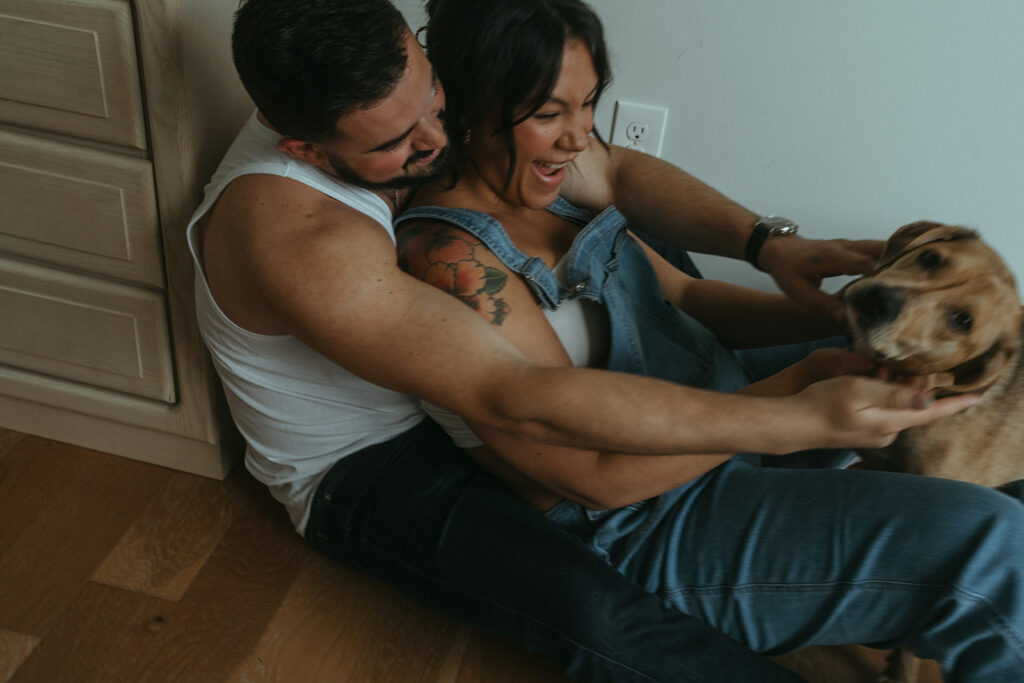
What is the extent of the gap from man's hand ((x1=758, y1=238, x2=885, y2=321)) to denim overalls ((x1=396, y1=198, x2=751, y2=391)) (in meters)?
0.17

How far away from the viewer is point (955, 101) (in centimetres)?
176

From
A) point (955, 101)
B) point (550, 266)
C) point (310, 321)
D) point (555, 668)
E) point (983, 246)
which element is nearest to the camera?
point (310, 321)

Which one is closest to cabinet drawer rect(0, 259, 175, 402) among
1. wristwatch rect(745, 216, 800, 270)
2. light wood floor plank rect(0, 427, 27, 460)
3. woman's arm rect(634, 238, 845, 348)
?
light wood floor plank rect(0, 427, 27, 460)

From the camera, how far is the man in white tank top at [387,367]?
103cm

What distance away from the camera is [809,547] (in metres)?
1.19

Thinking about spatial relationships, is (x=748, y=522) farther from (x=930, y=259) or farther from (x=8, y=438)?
(x=8, y=438)

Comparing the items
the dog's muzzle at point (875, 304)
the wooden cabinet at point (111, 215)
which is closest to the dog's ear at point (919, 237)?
the dog's muzzle at point (875, 304)

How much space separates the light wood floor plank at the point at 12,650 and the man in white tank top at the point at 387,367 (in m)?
0.44

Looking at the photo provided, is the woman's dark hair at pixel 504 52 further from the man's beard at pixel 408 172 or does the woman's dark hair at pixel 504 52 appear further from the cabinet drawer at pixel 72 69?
the cabinet drawer at pixel 72 69

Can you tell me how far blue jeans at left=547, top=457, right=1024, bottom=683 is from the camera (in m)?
1.13

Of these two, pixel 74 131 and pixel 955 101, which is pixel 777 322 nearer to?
pixel 955 101

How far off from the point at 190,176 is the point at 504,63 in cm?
56

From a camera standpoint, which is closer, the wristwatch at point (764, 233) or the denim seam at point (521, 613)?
the denim seam at point (521, 613)

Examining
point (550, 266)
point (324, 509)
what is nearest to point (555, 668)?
point (324, 509)
